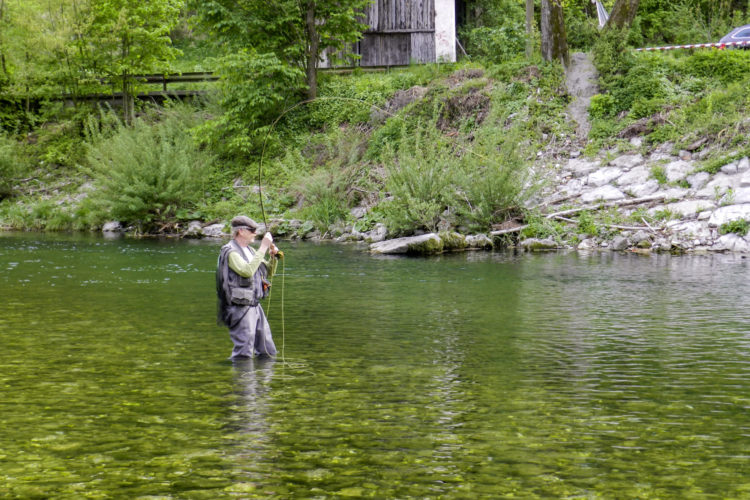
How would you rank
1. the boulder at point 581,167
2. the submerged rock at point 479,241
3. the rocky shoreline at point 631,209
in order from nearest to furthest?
the rocky shoreline at point 631,209, the submerged rock at point 479,241, the boulder at point 581,167

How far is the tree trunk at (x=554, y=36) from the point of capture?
91.2ft

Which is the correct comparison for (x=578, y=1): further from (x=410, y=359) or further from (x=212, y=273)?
(x=410, y=359)

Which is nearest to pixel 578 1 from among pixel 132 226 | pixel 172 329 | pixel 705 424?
pixel 132 226

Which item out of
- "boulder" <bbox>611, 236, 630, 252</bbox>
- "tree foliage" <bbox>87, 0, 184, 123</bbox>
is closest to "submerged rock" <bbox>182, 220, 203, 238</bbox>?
"tree foliage" <bbox>87, 0, 184, 123</bbox>

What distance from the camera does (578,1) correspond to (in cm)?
3784

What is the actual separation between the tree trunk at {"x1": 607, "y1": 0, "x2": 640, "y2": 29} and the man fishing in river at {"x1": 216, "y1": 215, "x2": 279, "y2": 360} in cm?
2275

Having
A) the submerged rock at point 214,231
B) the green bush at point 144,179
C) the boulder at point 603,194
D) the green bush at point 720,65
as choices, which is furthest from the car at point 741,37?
the green bush at point 144,179

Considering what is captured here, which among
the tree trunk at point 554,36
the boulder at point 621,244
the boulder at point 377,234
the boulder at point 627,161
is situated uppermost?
the tree trunk at point 554,36

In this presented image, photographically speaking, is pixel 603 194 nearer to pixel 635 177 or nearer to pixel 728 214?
pixel 635 177

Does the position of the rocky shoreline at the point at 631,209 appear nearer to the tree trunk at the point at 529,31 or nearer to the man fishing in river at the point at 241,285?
the tree trunk at the point at 529,31

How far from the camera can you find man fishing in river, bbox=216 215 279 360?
8211mm

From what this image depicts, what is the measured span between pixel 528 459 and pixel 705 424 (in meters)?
1.67

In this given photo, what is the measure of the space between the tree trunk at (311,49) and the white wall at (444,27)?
839cm

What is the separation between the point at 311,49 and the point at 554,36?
8809mm
